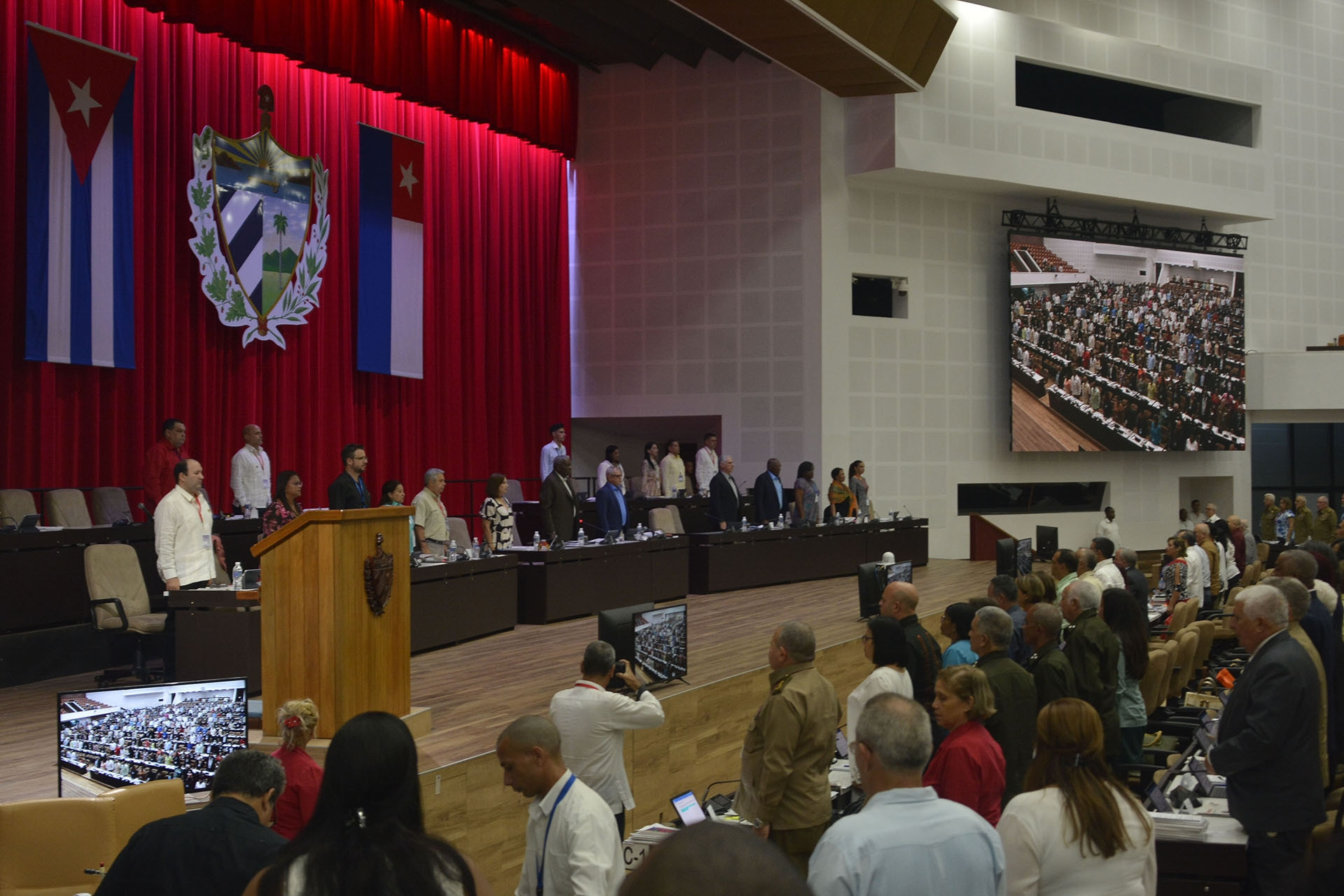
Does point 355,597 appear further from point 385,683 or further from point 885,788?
point 885,788

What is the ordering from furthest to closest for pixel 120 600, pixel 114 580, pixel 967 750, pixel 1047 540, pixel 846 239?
pixel 846 239 → pixel 1047 540 → pixel 114 580 → pixel 120 600 → pixel 967 750

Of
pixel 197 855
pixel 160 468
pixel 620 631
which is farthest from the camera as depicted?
pixel 160 468

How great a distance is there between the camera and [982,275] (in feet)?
58.4

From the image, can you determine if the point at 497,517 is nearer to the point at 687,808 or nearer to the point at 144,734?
the point at 687,808

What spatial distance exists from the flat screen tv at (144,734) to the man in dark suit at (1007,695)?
8.96 ft

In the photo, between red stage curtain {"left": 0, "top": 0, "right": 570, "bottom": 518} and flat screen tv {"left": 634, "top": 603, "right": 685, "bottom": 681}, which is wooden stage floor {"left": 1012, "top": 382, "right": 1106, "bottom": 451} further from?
flat screen tv {"left": 634, "top": 603, "right": 685, "bottom": 681}

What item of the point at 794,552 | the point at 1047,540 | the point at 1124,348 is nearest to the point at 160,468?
the point at 794,552

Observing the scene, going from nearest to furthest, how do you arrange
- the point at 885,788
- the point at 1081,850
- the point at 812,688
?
the point at 885,788
the point at 1081,850
the point at 812,688

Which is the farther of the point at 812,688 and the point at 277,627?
the point at 277,627

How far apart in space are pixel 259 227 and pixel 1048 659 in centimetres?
934

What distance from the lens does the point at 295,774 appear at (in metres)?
3.76

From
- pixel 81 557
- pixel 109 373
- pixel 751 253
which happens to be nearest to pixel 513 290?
pixel 751 253

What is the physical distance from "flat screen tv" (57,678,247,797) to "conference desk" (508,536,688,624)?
5839mm

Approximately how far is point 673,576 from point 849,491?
3479 mm
